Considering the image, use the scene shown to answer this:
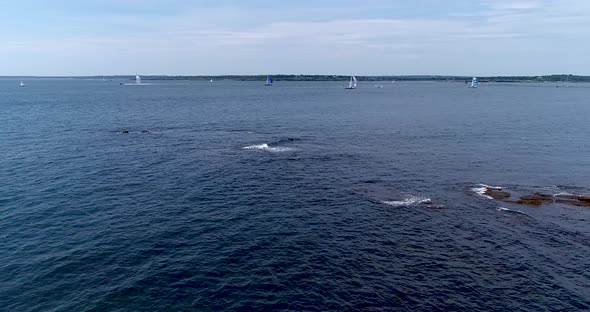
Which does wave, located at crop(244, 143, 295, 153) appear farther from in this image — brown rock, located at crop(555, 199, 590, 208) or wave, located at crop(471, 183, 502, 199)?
brown rock, located at crop(555, 199, 590, 208)

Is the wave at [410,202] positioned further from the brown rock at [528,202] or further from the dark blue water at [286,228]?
the brown rock at [528,202]

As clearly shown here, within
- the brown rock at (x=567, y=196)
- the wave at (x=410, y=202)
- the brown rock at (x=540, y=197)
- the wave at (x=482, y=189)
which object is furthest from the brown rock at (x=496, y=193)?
the wave at (x=410, y=202)

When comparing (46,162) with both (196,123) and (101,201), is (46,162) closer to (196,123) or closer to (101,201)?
(101,201)

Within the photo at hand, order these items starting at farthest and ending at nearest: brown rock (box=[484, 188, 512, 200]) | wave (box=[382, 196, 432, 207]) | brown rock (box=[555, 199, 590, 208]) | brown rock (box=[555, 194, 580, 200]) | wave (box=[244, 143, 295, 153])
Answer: wave (box=[244, 143, 295, 153])
brown rock (box=[484, 188, 512, 200])
brown rock (box=[555, 194, 580, 200])
wave (box=[382, 196, 432, 207])
brown rock (box=[555, 199, 590, 208])

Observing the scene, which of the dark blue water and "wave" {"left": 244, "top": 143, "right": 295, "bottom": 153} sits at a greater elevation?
"wave" {"left": 244, "top": 143, "right": 295, "bottom": 153}

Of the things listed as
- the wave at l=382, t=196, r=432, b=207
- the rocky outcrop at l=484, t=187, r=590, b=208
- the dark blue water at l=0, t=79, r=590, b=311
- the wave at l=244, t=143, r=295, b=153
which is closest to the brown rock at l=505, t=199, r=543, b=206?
the rocky outcrop at l=484, t=187, r=590, b=208

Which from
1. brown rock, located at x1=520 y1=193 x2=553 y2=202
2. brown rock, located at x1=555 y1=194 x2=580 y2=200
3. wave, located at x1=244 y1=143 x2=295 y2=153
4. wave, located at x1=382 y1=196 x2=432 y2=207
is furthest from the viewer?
wave, located at x1=244 y1=143 x2=295 y2=153
